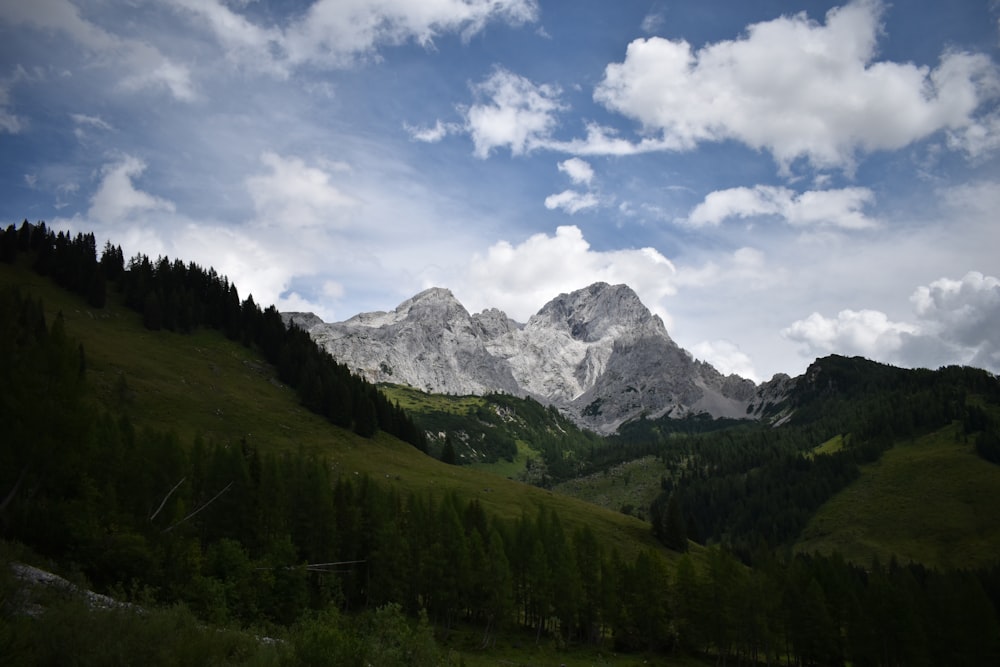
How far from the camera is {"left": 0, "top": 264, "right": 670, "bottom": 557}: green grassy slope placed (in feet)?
356

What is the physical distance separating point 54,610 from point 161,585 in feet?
60.9

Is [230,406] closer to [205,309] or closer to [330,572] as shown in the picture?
[205,309]

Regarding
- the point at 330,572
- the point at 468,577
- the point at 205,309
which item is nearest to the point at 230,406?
the point at 205,309

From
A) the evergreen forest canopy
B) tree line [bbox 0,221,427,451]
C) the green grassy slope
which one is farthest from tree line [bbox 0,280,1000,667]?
tree line [bbox 0,221,427,451]

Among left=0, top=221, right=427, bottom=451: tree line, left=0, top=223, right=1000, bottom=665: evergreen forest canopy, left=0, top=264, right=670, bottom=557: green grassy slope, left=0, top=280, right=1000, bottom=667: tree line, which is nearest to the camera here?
left=0, top=223, right=1000, bottom=665: evergreen forest canopy

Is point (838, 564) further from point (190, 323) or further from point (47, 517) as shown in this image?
point (190, 323)

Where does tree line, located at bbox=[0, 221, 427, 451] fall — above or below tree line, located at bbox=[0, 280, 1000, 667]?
above

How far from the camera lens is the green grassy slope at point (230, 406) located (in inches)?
4272

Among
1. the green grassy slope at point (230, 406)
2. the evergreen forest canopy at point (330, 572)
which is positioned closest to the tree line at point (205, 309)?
the green grassy slope at point (230, 406)

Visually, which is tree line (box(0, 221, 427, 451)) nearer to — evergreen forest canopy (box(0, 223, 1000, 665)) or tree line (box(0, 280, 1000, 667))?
evergreen forest canopy (box(0, 223, 1000, 665))

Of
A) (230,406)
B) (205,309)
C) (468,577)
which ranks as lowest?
(468,577)

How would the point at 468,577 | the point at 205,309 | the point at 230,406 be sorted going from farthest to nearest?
the point at 205,309, the point at 230,406, the point at 468,577

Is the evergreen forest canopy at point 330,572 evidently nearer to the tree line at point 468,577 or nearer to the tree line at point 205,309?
the tree line at point 468,577

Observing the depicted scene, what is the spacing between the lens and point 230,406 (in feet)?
396
